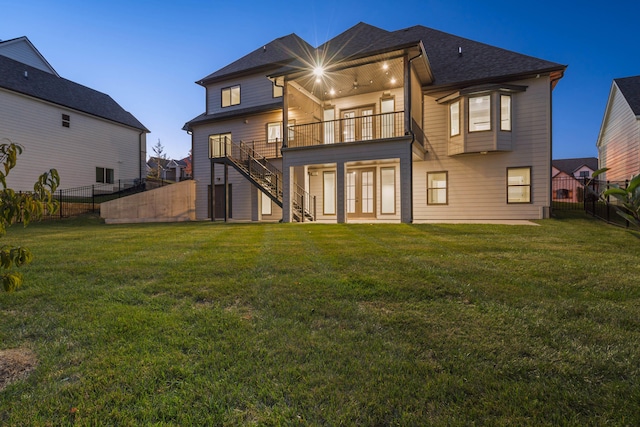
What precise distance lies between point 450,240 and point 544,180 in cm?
786

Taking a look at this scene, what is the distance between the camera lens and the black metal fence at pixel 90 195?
15.8 m

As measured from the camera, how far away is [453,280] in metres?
3.79

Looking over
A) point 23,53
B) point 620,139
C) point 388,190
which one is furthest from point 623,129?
point 23,53

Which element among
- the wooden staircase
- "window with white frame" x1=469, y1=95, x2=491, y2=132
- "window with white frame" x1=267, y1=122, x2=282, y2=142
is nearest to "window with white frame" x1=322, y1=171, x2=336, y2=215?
the wooden staircase

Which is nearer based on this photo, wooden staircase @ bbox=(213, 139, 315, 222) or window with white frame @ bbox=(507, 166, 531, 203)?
window with white frame @ bbox=(507, 166, 531, 203)

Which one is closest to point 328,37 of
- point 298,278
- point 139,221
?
point 139,221

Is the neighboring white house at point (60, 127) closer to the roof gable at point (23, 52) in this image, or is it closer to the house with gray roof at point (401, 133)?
the roof gable at point (23, 52)

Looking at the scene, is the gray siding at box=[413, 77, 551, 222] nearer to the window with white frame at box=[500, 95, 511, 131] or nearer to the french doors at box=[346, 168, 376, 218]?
the window with white frame at box=[500, 95, 511, 131]

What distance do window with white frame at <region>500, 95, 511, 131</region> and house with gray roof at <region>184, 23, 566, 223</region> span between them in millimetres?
40

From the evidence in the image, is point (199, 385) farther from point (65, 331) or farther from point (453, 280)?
point (453, 280)

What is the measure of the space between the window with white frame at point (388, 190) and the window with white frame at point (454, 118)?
2.88 m

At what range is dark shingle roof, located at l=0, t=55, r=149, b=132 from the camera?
704 inches

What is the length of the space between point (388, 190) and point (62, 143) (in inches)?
796

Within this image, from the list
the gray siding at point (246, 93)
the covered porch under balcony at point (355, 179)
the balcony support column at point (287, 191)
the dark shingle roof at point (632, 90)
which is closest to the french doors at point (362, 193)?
the covered porch under balcony at point (355, 179)
